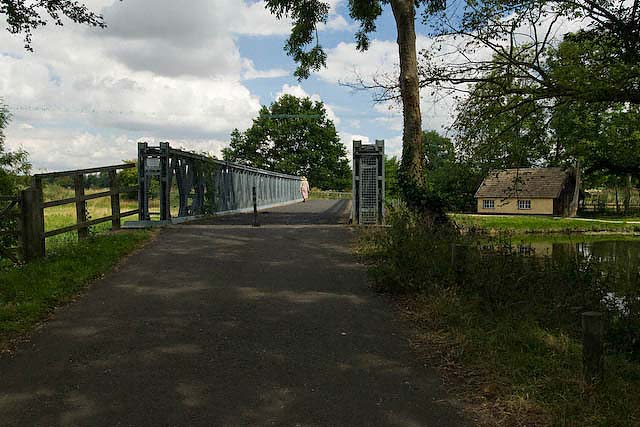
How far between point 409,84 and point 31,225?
912cm

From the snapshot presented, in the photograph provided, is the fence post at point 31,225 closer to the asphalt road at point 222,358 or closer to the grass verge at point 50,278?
the grass verge at point 50,278

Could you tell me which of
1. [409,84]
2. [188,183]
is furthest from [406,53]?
[188,183]

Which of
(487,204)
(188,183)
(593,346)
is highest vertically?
(188,183)

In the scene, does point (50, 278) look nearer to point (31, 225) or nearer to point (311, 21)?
point (31, 225)

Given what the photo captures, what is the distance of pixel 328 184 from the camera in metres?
69.0

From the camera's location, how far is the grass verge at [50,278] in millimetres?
6379

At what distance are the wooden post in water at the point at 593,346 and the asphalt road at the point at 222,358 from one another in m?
1.16

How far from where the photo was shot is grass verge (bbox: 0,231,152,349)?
638cm

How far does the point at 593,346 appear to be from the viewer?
4.39 meters

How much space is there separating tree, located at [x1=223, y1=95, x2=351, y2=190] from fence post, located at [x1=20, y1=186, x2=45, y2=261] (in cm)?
5739

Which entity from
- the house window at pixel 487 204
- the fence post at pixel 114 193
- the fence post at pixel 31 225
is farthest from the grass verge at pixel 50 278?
the house window at pixel 487 204

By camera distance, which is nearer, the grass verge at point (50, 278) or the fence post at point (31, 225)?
the grass verge at point (50, 278)

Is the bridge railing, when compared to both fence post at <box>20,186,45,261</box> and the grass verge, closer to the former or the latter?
the grass verge

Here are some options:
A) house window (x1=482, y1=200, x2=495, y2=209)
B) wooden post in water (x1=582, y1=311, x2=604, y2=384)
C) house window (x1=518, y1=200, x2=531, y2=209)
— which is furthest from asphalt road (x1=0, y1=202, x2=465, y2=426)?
house window (x1=482, y1=200, x2=495, y2=209)
